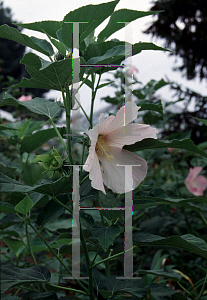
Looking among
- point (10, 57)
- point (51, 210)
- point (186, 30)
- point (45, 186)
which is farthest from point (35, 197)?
point (10, 57)

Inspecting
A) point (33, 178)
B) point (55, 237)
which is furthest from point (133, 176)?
point (33, 178)

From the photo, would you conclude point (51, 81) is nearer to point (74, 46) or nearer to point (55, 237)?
point (74, 46)

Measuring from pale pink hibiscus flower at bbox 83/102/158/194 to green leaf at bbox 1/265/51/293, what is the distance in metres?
0.24

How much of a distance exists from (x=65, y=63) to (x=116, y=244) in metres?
1.22

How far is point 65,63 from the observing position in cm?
43

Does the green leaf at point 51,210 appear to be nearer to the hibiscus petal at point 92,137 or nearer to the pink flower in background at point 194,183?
the hibiscus petal at point 92,137

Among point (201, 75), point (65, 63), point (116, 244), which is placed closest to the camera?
point (65, 63)

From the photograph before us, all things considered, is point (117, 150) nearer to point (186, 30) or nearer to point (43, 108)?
point (43, 108)

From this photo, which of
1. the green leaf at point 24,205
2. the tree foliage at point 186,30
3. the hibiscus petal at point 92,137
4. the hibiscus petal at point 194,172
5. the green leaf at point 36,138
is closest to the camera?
the hibiscus petal at point 92,137

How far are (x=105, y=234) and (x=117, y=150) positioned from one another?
0.16m

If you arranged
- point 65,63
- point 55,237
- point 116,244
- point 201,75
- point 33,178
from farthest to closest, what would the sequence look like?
point 201,75, point 116,244, point 33,178, point 55,237, point 65,63

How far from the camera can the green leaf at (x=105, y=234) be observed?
49 centimetres

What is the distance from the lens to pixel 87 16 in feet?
1.50

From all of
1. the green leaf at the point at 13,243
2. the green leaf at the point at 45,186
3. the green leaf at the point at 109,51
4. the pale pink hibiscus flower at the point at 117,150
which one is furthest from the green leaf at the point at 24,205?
the green leaf at the point at 13,243
